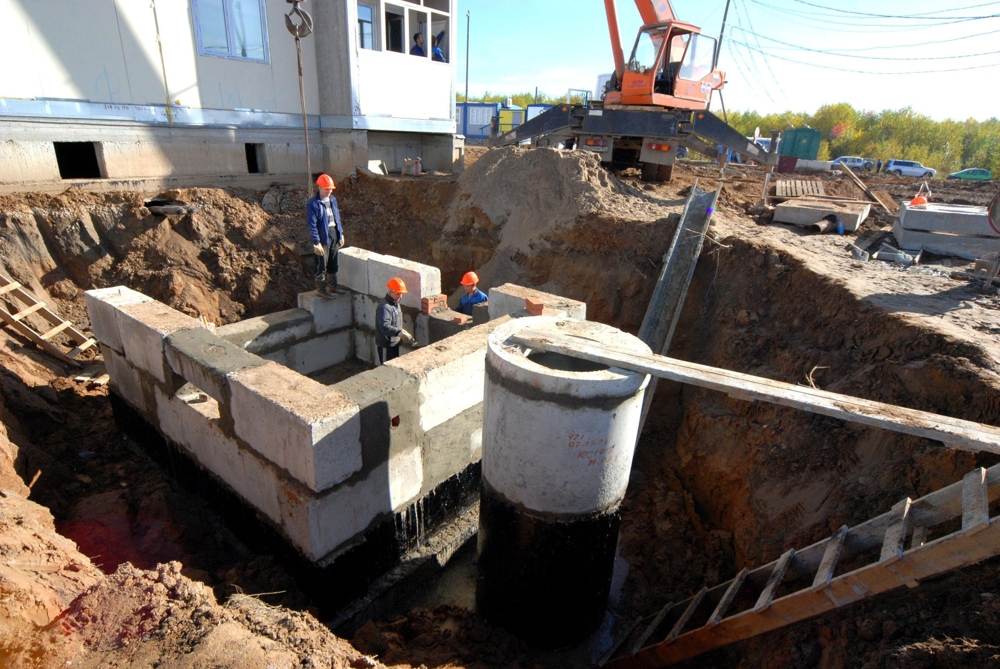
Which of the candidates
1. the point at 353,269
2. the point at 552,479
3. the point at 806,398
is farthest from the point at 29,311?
the point at 806,398

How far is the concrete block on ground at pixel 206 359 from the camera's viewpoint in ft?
14.1

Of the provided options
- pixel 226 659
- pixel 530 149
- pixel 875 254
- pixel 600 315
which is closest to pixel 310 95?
pixel 530 149

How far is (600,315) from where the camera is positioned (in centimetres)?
830

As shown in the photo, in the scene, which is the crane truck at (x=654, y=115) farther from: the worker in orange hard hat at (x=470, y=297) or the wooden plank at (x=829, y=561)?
the wooden plank at (x=829, y=561)

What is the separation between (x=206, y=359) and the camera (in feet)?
14.5

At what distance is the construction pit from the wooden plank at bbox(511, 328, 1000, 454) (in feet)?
3.24

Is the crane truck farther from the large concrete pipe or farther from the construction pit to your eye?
the large concrete pipe

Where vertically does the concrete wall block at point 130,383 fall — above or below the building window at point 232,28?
below

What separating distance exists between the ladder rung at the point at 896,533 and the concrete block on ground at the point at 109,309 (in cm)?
663

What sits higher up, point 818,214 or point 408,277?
point 818,214

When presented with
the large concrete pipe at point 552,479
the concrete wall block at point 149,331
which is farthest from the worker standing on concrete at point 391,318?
the large concrete pipe at point 552,479

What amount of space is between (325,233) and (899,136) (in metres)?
45.3

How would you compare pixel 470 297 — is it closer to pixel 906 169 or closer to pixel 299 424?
pixel 299 424

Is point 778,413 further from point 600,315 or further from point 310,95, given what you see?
point 310,95
